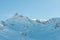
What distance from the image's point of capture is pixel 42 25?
9494 centimetres

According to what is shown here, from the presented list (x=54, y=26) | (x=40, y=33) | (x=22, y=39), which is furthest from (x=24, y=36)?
(x=54, y=26)

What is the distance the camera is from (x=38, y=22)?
320ft

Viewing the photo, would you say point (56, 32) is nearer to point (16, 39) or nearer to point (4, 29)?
point (16, 39)

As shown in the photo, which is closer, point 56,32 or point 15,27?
point 56,32

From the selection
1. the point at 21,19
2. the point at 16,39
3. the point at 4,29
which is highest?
the point at 21,19

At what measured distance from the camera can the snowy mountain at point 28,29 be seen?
→ 287ft

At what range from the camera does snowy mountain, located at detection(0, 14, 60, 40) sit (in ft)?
287

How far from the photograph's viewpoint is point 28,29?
93062 millimetres

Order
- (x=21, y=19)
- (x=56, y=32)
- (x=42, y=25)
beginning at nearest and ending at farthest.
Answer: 1. (x=56, y=32)
2. (x=42, y=25)
3. (x=21, y=19)

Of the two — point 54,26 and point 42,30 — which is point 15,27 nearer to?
point 42,30

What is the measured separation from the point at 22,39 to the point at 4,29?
11079mm

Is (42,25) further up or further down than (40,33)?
further up

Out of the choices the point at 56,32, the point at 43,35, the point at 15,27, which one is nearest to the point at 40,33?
the point at 43,35

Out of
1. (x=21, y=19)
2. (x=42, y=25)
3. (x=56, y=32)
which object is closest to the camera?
(x=56, y=32)
